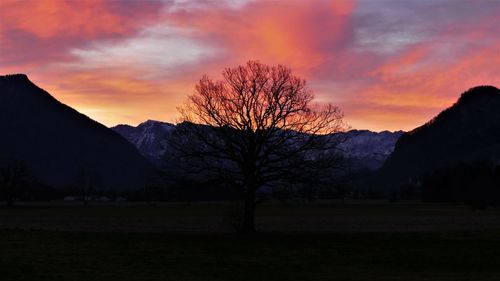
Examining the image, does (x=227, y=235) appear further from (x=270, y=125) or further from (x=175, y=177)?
(x=270, y=125)

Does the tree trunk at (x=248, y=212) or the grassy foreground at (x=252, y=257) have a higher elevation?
the tree trunk at (x=248, y=212)

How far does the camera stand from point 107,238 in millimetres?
46219

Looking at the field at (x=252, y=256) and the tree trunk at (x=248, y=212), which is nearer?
the field at (x=252, y=256)

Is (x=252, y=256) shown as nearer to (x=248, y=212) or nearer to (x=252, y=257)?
(x=252, y=257)

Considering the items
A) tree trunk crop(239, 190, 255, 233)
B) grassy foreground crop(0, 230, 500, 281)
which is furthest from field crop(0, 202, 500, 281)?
tree trunk crop(239, 190, 255, 233)

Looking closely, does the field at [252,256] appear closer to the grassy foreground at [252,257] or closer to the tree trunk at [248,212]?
the grassy foreground at [252,257]

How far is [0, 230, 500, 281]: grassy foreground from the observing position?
2675 cm

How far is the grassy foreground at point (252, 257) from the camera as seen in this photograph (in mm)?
26750

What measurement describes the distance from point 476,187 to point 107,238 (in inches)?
4329

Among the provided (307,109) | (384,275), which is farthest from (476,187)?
(384,275)

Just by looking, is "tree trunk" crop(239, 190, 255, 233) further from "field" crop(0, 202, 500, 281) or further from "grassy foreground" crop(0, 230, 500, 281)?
"grassy foreground" crop(0, 230, 500, 281)

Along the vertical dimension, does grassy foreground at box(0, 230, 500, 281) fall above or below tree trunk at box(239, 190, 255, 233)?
below

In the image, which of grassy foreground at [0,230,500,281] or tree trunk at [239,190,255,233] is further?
tree trunk at [239,190,255,233]

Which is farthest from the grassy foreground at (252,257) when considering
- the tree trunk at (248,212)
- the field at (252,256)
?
the tree trunk at (248,212)
